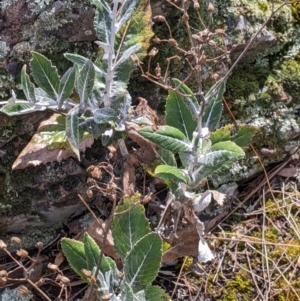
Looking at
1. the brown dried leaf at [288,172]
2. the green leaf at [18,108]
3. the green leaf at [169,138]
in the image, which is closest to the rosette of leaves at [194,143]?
the green leaf at [169,138]

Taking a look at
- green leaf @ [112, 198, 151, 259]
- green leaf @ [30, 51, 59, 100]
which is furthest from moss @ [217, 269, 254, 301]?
green leaf @ [30, 51, 59, 100]

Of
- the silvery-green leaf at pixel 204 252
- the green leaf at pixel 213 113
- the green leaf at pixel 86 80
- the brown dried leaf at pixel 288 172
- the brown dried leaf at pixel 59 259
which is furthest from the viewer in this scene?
the brown dried leaf at pixel 288 172

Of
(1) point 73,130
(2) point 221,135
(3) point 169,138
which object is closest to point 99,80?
(1) point 73,130

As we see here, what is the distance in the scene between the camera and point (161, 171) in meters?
1.90

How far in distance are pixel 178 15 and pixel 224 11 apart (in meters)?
0.27

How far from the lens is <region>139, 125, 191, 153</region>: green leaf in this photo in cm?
188


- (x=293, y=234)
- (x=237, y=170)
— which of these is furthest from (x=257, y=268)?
(x=237, y=170)

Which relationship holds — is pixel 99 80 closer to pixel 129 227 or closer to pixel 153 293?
pixel 129 227

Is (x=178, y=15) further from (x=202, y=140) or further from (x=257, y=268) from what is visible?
(x=257, y=268)

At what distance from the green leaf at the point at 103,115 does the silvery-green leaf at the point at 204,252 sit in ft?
2.27

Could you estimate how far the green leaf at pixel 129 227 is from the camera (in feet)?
6.53

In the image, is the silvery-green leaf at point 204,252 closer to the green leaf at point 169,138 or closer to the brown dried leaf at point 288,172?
the green leaf at point 169,138

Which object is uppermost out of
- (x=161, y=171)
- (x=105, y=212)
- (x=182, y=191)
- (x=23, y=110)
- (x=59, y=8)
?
(x=59, y=8)

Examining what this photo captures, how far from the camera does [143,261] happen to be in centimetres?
188
